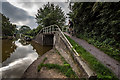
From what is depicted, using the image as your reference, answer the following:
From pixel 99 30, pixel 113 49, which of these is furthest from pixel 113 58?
pixel 99 30

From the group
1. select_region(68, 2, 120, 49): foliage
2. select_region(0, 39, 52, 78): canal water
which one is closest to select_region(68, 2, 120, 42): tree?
select_region(68, 2, 120, 49): foliage

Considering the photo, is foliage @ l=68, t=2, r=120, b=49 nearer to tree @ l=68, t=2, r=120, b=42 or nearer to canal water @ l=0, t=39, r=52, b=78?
tree @ l=68, t=2, r=120, b=42

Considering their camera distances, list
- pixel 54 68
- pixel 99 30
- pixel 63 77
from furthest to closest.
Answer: pixel 99 30
pixel 54 68
pixel 63 77

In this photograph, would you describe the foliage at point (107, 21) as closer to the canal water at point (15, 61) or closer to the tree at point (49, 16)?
the canal water at point (15, 61)

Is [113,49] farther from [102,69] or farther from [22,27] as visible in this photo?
[22,27]

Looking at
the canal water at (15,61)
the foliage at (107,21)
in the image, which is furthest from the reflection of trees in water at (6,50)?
the foliage at (107,21)

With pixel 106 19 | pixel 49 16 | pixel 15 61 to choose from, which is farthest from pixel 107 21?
pixel 49 16

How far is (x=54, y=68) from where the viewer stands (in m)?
4.07

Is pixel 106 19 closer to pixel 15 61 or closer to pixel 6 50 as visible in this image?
pixel 15 61

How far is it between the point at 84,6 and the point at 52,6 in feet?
74.1

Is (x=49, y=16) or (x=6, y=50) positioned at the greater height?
(x=49, y=16)

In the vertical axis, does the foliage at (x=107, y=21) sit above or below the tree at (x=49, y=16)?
below

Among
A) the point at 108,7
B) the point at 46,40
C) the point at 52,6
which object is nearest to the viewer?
the point at 108,7

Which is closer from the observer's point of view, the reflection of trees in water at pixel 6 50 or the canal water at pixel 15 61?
the canal water at pixel 15 61
